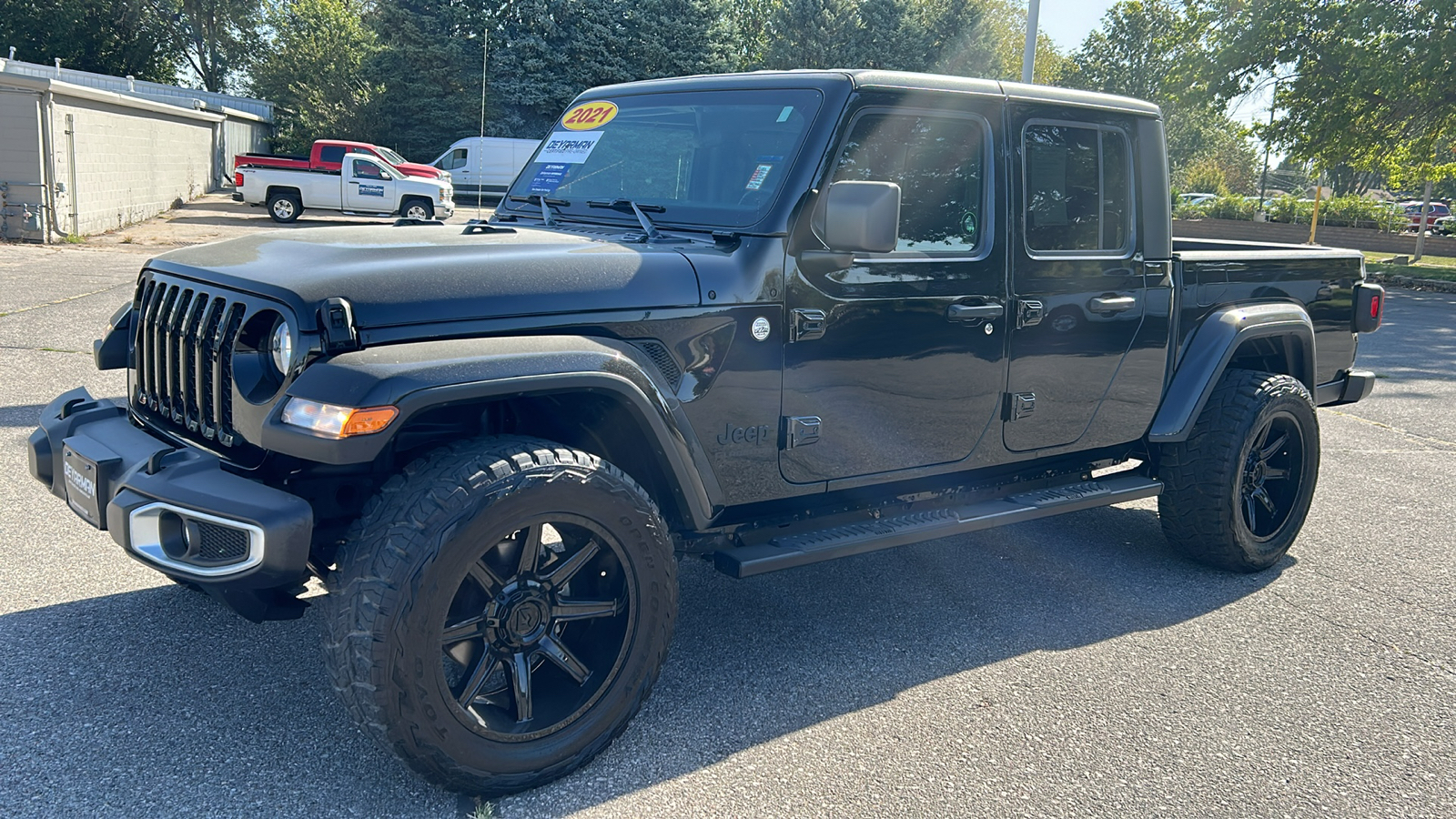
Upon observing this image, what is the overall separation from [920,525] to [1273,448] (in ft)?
6.79

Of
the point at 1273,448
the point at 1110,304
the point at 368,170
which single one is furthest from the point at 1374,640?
the point at 368,170

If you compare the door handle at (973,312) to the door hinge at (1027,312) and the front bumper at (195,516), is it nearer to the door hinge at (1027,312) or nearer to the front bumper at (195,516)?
the door hinge at (1027,312)

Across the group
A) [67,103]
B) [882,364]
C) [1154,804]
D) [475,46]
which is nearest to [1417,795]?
[1154,804]

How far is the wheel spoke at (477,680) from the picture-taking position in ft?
9.26

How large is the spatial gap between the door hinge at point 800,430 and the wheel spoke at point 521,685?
1060 mm

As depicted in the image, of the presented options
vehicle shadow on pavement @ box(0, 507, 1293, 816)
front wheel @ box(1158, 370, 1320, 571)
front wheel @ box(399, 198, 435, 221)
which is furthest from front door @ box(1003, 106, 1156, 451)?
front wheel @ box(399, 198, 435, 221)

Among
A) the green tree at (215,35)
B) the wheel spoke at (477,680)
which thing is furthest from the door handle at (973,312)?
the green tree at (215,35)

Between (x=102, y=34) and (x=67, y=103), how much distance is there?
33805 mm

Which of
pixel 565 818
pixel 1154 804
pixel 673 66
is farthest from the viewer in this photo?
pixel 673 66

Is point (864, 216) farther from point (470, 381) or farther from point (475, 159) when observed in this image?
point (475, 159)

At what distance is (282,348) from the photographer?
2.75 m

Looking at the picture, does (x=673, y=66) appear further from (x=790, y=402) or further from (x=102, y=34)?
(x=790, y=402)

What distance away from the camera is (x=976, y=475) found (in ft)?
13.8

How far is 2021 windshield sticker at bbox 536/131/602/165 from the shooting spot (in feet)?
13.5
